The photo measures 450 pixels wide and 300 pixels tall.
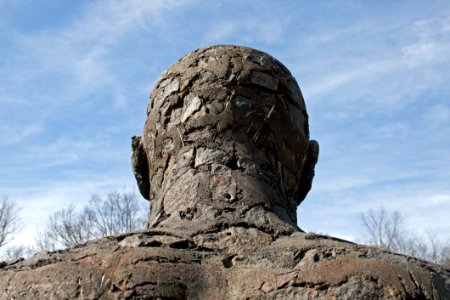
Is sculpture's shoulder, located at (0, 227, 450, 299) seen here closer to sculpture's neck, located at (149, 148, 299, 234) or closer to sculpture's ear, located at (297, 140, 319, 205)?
sculpture's neck, located at (149, 148, 299, 234)

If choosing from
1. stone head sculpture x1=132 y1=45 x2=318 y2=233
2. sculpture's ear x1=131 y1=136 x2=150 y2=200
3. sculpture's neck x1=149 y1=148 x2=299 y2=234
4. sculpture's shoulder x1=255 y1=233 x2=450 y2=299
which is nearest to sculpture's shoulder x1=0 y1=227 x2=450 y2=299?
sculpture's shoulder x1=255 y1=233 x2=450 y2=299

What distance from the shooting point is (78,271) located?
97.9 inches

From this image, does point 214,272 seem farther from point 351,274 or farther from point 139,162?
point 139,162

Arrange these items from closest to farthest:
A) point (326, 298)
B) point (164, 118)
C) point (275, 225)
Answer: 1. point (326, 298)
2. point (275, 225)
3. point (164, 118)

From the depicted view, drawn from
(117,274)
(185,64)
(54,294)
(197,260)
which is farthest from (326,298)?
(185,64)

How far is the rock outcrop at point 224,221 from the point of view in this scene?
2449 mm

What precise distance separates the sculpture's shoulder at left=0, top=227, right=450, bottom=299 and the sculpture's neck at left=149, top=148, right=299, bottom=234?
22cm

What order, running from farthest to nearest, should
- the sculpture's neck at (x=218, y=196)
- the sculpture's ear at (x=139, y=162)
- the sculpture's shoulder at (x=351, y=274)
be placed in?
the sculpture's ear at (x=139, y=162)
the sculpture's neck at (x=218, y=196)
the sculpture's shoulder at (x=351, y=274)

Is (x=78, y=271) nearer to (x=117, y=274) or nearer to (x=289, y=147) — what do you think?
(x=117, y=274)

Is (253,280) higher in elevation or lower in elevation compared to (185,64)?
lower

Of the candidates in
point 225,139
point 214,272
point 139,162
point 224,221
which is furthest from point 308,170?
point 214,272

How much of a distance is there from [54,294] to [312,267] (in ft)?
2.73

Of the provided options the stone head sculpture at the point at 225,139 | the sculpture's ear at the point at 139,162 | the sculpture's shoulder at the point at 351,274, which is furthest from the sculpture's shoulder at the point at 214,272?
the sculpture's ear at the point at 139,162

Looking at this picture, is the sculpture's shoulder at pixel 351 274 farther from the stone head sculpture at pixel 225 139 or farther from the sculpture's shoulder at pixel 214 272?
the stone head sculpture at pixel 225 139
